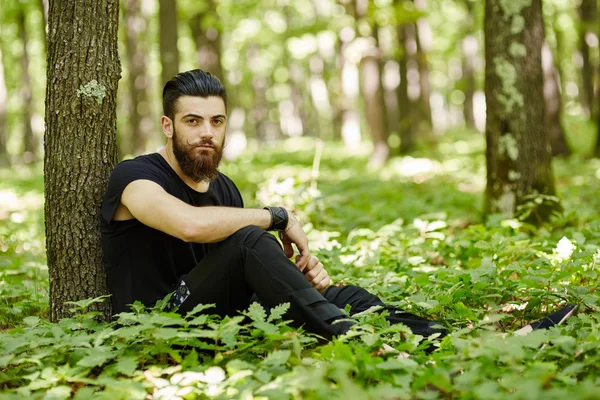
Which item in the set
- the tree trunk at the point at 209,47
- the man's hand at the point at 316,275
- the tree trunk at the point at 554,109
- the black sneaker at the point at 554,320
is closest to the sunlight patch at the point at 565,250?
the black sneaker at the point at 554,320

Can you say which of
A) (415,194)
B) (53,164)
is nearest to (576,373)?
(53,164)

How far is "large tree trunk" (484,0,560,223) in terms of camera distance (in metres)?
6.73

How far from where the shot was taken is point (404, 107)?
17.8m

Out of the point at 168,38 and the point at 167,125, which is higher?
the point at 168,38

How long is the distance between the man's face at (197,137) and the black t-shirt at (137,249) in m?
0.15

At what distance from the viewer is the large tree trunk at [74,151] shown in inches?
157

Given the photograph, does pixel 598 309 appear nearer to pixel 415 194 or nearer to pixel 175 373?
pixel 175 373

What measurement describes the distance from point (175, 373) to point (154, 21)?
87.7 ft

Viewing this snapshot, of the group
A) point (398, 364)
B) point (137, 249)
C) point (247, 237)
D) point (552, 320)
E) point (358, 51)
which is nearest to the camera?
point (398, 364)

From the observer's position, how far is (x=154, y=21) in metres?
27.5

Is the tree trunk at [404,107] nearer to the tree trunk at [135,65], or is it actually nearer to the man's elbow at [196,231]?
the tree trunk at [135,65]

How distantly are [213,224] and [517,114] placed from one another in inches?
176

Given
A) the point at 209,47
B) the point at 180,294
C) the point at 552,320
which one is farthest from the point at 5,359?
the point at 209,47

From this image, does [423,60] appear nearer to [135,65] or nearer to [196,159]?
[135,65]
